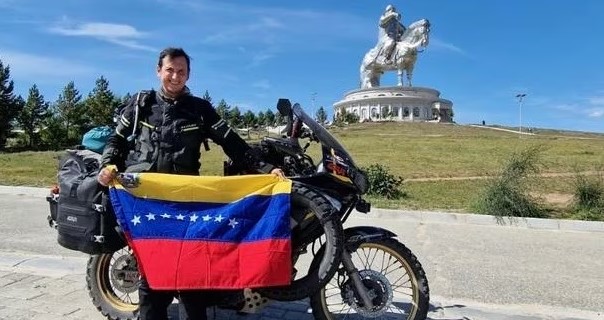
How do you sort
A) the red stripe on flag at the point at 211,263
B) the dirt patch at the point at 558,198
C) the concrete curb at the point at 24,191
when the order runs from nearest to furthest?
the red stripe on flag at the point at 211,263 → the dirt patch at the point at 558,198 → the concrete curb at the point at 24,191

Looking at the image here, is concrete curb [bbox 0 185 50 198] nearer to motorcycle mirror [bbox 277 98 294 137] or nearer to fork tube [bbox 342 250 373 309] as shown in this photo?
motorcycle mirror [bbox 277 98 294 137]

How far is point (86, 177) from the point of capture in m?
3.67

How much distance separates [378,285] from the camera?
3.78m

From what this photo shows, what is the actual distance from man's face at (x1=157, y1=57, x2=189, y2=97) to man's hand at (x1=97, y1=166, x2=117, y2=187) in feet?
1.93

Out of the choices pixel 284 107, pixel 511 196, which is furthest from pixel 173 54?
pixel 511 196

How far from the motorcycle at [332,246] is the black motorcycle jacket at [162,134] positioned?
0.31m

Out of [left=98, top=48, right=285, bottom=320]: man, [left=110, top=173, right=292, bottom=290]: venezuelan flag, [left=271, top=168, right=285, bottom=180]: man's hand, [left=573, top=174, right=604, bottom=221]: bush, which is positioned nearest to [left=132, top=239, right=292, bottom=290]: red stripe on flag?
[left=110, top=173, right=292, bottom=290]: venezuelan flag

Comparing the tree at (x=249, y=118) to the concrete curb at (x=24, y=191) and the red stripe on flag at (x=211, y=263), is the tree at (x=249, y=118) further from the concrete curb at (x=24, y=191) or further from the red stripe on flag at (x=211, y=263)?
the red stripe on flag at (x=211, y=263)

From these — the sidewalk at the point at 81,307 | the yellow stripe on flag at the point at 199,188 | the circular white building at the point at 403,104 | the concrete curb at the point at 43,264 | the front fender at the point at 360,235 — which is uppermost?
the circular white building at the point at 403,104

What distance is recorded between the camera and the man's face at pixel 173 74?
3479mm

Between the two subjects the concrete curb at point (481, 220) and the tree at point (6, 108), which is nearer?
the concrete curb at point (481, 220)

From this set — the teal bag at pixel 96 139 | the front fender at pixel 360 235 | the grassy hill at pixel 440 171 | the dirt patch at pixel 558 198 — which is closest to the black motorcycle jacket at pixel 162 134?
the front fender at pixel 360 235

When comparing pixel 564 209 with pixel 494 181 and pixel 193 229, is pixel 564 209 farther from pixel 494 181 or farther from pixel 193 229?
pixel 193 229

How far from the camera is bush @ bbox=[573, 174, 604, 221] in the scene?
10.8 m
